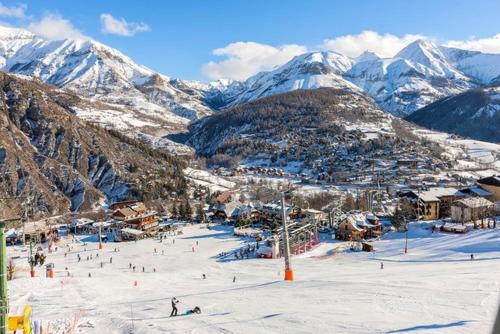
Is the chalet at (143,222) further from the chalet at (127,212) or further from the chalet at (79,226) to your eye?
the chalet at (79,226)

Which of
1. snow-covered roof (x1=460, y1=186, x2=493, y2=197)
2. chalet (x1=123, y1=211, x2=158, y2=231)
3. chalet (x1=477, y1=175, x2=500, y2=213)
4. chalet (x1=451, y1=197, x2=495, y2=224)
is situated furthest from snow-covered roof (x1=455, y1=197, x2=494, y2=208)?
chalet (x1=123, y1=211, x2=158, y2=231)

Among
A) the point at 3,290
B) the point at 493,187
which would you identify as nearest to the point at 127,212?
the point at 493,187

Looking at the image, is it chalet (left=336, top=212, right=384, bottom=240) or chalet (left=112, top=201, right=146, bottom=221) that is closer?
chalet (left=336, top=212, right=384, bottom=240)

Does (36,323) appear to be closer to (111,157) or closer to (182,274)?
(182,274)

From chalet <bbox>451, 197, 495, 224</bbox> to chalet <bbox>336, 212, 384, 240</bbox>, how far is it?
968 centimetres

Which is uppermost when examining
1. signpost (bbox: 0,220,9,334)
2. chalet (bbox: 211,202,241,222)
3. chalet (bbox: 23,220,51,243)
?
signpost (bbox: 0,220,9,334)

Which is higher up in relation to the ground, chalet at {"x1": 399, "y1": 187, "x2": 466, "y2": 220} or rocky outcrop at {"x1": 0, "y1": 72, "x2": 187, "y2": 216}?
rocky outcrop at {"x1": 0, "y1": 72, "x2": 187, "y2": 216}

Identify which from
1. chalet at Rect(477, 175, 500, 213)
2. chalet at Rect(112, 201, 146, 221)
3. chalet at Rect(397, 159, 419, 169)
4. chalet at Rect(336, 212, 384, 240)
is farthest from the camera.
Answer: chalet at Rect(397, 159, 419, 169)

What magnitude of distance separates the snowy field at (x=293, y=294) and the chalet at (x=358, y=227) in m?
8.26

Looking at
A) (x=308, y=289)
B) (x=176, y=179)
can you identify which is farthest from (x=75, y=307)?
(x=176, y=179)

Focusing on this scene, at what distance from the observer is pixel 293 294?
69.6ft

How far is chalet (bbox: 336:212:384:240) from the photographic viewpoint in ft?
180

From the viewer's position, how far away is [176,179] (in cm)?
12812

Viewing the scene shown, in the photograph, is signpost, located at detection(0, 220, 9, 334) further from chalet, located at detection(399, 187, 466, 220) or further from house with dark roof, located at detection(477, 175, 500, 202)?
house with dark roof, located at detection(477, 175, 500, 202)
